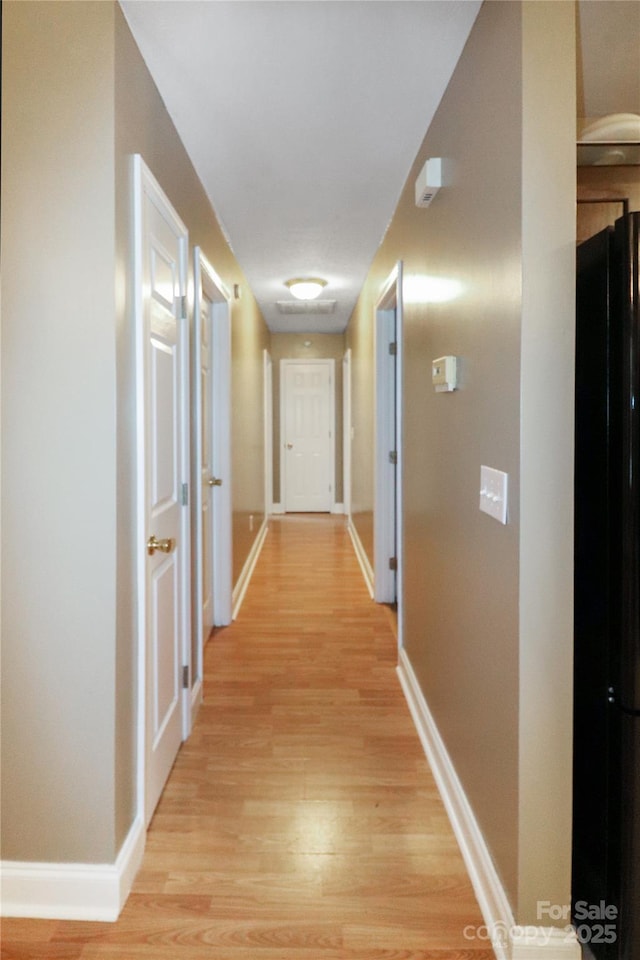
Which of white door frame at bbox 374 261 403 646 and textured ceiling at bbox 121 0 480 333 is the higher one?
textured ceiling at bbox 121 0 480 333

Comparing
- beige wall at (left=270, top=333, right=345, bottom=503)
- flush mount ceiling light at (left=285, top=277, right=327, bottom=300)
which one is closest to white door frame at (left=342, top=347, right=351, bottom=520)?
beige wall at (left=270, top=333, right=345, bottom=503)

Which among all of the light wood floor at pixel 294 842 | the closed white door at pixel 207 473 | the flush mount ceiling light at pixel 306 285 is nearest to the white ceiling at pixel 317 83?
the closed white door at pixel 207 473

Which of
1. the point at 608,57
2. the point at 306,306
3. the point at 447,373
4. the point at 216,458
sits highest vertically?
the point at 306,306

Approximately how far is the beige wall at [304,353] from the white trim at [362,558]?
2007 mm

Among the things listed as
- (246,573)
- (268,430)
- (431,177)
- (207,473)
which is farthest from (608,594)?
(268,430)

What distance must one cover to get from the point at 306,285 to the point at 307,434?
381 cm

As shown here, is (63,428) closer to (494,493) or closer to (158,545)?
(158,545)

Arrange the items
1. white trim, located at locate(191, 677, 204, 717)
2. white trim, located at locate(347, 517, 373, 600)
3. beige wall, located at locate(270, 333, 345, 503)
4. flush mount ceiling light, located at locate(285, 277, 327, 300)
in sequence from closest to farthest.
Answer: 1. white trim, located at locate(191, 677, 204, 717)
2. white trim, located at locate(347, 517, 373, 600)
3. flush mount ceiling light, located at locate(285, 277, 327, 300)
4. beige wall, located at locate(270, 333, 345, 503)

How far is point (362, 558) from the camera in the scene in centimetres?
585

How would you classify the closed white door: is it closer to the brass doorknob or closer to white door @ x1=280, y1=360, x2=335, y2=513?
the brass doorknob

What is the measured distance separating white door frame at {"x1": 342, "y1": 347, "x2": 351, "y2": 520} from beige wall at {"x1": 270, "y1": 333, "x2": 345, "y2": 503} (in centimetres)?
10

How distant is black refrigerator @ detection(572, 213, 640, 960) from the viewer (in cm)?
142

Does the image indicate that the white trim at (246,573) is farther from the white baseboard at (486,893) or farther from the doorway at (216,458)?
the white baseboard at (486,893)

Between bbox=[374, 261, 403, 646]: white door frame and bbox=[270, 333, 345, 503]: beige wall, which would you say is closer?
bbox=[374, 261, 403, 646]: white door frame
